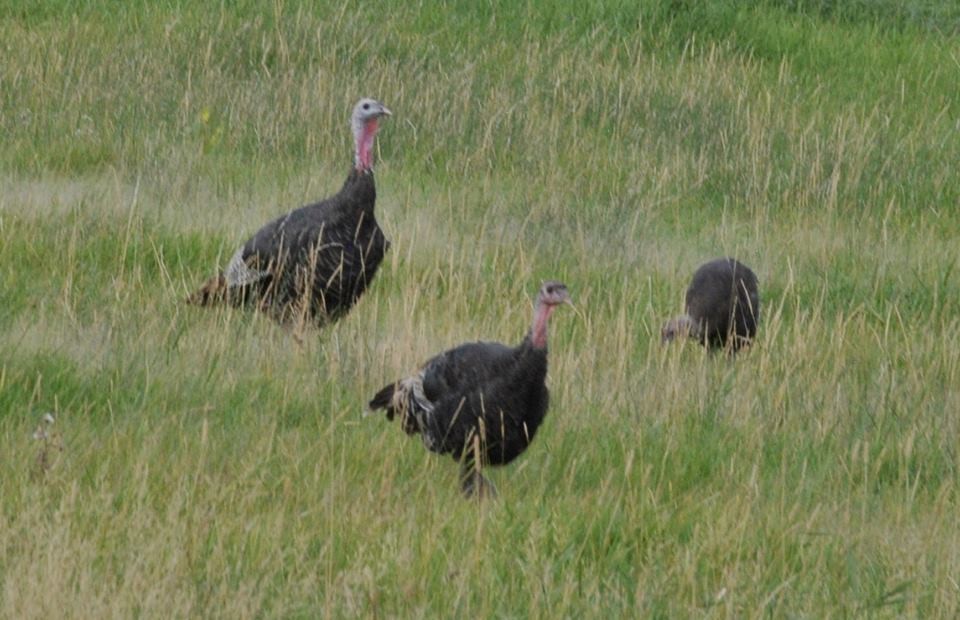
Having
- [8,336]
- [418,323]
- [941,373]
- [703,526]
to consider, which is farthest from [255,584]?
[941,373]

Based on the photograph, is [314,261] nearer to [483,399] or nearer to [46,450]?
[483,399]

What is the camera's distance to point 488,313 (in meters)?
7.78

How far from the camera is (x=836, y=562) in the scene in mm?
5176

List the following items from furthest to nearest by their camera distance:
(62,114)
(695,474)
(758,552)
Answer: (62,114), (695,474), (758,552)

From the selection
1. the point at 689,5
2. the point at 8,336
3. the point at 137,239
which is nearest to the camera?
the point at 8,336

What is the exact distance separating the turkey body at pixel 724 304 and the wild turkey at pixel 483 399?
76.7 inches

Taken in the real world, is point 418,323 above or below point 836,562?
below

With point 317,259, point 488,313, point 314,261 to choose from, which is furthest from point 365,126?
point 488,313

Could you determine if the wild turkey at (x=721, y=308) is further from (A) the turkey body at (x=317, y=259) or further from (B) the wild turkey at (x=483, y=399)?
(B) the wild turkey at (x=483, y=399)

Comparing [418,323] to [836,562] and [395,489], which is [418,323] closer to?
[395,489]

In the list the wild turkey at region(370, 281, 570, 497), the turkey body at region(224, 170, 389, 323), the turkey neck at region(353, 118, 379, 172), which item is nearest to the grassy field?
the wild turkey at region(370, 281, 570, 497)

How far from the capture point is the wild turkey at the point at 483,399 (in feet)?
18.9

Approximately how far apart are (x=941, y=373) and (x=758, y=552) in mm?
2708

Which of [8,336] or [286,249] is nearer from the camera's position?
[8,336]
